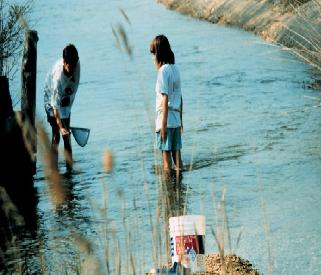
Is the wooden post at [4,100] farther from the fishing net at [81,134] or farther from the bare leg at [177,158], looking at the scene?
the bare leg at [177,158]

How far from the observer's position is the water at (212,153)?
9852 mm

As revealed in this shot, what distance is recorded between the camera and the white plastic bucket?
21.5 ft

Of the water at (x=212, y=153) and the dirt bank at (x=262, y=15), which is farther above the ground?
the dirt bank at (x=262, y=15)

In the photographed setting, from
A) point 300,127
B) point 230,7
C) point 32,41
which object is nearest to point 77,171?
point 32,41

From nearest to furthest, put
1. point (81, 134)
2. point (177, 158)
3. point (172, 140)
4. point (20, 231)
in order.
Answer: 1. point (20, 231)
2. point (172, 140)
3. point (177, 158)
4. point (81, 134)

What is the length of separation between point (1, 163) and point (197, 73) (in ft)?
36.5

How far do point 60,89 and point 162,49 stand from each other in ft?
5.46

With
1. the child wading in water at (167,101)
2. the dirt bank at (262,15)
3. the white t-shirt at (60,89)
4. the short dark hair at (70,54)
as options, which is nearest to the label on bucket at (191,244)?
the child wading in water at (167,101)

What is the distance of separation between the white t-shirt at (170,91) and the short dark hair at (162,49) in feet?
0.22

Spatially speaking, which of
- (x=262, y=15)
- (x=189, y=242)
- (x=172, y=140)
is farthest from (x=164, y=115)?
(x=262, y=15)

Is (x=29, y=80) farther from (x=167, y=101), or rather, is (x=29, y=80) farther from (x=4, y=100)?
(x=167, y=101)

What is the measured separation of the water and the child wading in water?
A: 1.06 ft

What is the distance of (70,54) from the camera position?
1280 centimetres

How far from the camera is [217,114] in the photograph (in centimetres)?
1778
